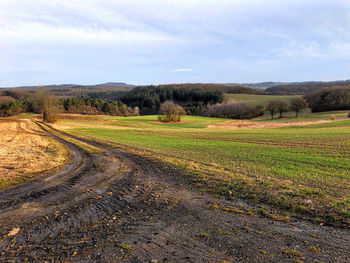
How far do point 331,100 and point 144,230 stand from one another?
94334 millimetres

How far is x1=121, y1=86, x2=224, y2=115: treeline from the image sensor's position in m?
135

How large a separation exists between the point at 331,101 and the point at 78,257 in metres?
95.7

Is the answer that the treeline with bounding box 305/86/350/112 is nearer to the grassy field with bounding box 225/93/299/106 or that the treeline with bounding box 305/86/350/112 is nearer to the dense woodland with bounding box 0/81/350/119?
the dense woodland with bounding box 0/81/350/119

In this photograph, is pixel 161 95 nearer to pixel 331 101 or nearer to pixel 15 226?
pixel 331 101

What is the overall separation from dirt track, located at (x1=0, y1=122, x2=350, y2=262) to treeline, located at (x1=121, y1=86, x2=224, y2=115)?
397 feet

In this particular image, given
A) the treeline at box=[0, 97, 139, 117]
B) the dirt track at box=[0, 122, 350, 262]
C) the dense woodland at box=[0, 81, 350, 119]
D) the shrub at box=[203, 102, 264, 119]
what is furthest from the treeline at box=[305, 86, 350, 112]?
the dirt track at box=[0, 122, 350, 262]

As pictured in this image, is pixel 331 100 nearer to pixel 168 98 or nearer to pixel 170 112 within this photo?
pixel 170 112

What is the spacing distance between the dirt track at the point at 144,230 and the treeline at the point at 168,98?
397ft

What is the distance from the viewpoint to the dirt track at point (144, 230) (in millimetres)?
4652

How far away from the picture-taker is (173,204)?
24.2ft

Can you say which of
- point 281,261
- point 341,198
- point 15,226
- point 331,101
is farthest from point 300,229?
point 331,101

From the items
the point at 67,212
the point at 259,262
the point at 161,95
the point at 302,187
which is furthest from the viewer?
the point at 161,95

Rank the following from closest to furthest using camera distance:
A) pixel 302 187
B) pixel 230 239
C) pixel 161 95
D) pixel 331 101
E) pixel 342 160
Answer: pixel 230 239 < pixel 302 187 < pixel 342 160 < pixel 331 101 < pixel 161 95

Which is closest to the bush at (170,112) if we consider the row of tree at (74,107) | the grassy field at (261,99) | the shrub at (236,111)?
the shrub at (236,111)
